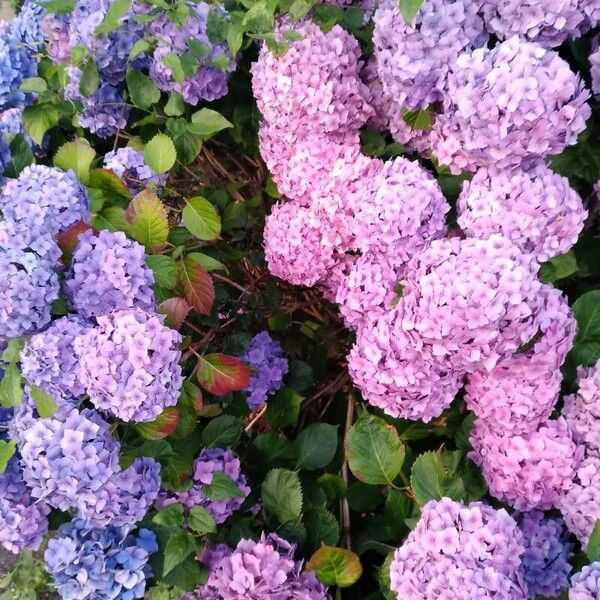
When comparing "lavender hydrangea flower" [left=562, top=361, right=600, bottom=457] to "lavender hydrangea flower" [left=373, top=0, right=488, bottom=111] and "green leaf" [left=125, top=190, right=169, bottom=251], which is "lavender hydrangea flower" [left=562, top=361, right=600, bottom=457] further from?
"green leaf" [left=125, top=190, right=169, bottom=251]

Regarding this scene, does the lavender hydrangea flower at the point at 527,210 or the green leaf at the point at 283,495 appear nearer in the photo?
the lavender hydrangea flower at the point at 527,210

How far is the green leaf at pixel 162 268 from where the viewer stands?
43.8 inches

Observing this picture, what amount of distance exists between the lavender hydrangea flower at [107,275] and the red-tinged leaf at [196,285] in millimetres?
115

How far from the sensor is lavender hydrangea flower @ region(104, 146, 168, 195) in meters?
1.37

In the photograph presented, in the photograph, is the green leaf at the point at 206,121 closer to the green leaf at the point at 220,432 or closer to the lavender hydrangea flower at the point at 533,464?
the green leaf at the point at 220,432

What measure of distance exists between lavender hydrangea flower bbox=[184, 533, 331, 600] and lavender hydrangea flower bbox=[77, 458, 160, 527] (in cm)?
18

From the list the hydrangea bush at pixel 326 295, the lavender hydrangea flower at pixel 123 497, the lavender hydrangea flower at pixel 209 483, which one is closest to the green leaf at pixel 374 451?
the hydrangea bush at pixel 326 295

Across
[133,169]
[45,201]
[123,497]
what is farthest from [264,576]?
[133,169]

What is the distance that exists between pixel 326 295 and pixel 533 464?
575 mm

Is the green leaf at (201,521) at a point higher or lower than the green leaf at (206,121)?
lower

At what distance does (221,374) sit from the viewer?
3.84ft

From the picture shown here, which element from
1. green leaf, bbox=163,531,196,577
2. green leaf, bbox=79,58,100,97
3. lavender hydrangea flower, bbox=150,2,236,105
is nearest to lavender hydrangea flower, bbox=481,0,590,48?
lavender hydrangea flower, bbox=150,2,236,105

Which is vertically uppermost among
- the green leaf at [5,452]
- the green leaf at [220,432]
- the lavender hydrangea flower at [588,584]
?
the lavender hydrangea flower at [588,584]

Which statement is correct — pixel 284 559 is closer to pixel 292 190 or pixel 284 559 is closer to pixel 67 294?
pixel 67 294
